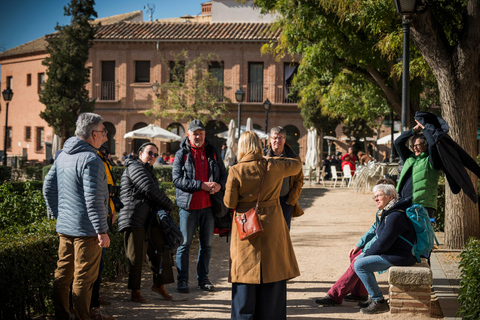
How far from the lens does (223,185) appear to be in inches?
275

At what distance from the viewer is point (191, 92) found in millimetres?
34562

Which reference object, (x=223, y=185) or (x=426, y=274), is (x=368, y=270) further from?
(x=223, y=185)

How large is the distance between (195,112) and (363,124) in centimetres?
1192

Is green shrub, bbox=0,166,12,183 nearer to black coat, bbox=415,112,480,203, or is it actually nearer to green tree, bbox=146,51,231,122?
green tree, bbox=146,51,231,122

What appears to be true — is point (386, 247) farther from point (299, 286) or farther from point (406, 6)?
point (406, 6)

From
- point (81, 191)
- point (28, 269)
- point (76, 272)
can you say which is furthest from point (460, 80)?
point (28, 269)

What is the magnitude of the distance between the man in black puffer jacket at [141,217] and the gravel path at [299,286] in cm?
28

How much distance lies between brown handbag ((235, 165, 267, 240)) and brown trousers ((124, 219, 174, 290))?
1.91m

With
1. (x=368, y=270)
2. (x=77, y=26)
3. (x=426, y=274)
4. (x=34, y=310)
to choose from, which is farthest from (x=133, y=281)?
(x=77, y=26)

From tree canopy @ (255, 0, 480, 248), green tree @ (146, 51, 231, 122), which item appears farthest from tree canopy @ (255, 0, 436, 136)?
green tree @ (146, 51, 231, 122)

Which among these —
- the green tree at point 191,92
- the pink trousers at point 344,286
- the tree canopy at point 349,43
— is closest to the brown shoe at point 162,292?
the pink trousers at point 344,286

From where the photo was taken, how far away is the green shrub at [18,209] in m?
8.52

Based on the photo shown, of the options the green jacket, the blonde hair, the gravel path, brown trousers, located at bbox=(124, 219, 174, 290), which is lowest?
the gravel path

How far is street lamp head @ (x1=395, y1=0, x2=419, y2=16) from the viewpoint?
26.9 feet
